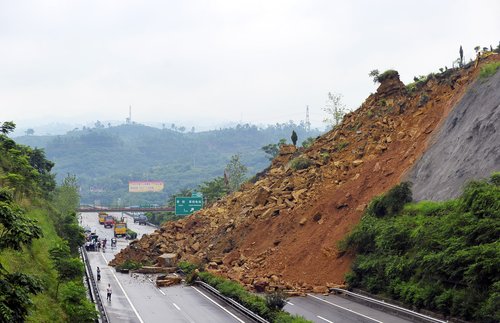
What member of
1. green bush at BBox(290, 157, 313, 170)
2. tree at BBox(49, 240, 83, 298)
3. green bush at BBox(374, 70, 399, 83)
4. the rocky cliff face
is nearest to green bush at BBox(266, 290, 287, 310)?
the rocky cliff face

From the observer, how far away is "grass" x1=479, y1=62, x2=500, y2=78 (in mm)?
44219

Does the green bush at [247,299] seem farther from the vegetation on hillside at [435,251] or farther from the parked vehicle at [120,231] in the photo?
the parked vehicle at [120,231]

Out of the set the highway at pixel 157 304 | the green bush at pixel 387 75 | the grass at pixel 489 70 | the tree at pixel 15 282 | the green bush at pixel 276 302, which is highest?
the green bush at pixel 387 75

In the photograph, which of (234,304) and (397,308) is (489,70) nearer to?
(397,308)

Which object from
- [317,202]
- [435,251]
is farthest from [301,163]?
[435,251]

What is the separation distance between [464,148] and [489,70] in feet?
Result: 26.6

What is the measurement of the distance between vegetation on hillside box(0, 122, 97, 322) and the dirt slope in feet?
72.8

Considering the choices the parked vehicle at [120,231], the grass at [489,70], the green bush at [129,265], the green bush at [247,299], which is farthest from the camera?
the parked vehicle at [120,231]

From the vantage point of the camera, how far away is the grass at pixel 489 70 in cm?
4422

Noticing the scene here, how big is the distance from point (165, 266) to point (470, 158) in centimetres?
2704

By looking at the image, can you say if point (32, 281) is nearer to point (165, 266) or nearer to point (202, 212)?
point (165, 266)

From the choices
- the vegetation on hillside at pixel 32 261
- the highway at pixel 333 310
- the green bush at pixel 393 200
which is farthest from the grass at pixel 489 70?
the vegetation on hillside at pixel 32 261

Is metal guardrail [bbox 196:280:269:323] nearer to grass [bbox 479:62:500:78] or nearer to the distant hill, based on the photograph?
the distant hill

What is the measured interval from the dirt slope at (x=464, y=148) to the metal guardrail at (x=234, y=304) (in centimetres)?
1400
